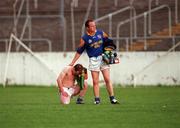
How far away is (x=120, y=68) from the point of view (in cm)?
3431

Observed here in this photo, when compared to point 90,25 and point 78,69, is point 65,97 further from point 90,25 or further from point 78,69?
point 90,25

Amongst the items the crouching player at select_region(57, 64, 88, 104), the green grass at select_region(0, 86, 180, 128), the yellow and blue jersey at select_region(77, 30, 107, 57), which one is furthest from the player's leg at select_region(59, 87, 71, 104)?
the yellow and blue jersey at select_region(77, 30, 107, 57)

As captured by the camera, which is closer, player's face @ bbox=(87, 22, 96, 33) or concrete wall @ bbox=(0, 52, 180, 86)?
player's face @ bbox=(87, 22, 96, 33)

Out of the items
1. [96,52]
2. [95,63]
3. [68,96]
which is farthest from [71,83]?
[96,52]

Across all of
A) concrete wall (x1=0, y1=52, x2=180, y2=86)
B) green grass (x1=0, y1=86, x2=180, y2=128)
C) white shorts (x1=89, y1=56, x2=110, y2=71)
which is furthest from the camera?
concrete wall (x1=0, y1=52, x2=180, y2=86)

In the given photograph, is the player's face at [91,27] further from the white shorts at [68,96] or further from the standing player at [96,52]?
the white shorts at [68,96]

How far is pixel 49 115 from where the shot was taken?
18.4 metres

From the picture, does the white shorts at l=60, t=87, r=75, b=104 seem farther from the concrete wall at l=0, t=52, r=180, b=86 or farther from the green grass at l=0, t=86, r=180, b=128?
the concrete wall at l=0, t=52, r=180, b=86

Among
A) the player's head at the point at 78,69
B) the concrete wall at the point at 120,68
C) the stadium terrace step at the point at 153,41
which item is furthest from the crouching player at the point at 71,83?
the stadium terrace step at the point at 153,41

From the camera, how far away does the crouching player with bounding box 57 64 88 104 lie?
73.4 ft

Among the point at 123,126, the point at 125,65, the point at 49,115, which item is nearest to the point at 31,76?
the point at 125,65

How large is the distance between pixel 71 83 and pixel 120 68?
11806 mm

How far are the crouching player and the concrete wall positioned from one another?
11.0 metres

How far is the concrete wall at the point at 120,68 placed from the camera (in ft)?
111
